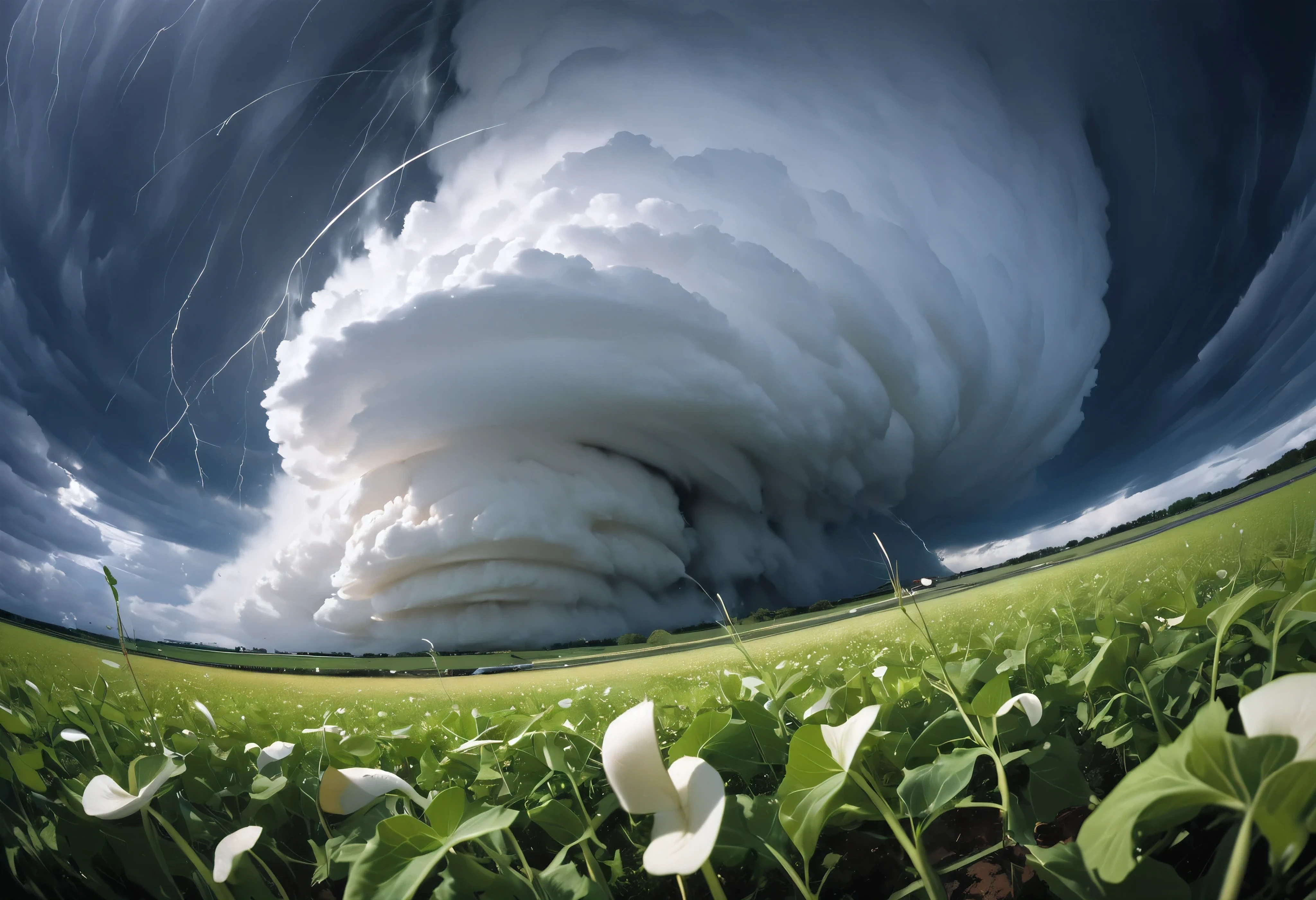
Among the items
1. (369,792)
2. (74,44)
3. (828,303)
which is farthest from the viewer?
(74,44)

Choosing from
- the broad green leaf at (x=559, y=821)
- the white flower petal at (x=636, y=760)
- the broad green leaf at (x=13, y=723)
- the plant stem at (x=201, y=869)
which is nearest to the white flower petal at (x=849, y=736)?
the white flower petal at (x=636, y=760)

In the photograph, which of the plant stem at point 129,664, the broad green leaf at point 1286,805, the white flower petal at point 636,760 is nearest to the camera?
the broad green leaf at point 1286,805

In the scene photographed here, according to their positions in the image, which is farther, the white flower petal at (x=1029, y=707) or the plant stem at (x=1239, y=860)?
the white flower petal at (x=1029, y=707)

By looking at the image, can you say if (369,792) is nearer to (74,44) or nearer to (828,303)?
(828,303)

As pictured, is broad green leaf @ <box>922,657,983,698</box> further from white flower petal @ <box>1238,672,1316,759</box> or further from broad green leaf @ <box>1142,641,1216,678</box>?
white flower petal @ <box>1238,672,1316,759</box>

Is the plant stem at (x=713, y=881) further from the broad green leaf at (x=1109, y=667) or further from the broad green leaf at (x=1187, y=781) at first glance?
the broad green leaf at (x=1109, y=667)

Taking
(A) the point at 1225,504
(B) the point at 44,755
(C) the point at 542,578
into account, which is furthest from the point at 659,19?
(B) the point at 44,755

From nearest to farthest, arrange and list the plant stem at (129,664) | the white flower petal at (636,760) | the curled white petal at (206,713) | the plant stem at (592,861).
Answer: the white flower petal at (636,760), the plant stem at (592,861), the plant stem at (129,664), the curled white petal at (206,713)
